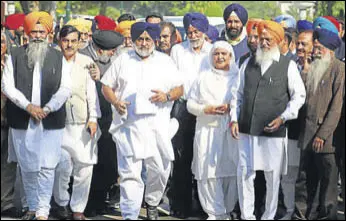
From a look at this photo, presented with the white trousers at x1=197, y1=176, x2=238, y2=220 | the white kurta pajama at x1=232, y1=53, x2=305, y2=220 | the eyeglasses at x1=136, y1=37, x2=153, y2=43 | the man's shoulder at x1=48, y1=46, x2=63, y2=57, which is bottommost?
the white trousers at x1=197, y1=176, x2=238, y2=220

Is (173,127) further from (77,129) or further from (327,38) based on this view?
(327,38)

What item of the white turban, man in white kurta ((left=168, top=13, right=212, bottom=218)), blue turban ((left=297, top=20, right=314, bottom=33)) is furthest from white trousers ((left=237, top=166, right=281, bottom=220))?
blue turban ((left=297, top=20, right=314, bottom=33))

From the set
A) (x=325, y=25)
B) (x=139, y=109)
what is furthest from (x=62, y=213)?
(x=325, y=25)

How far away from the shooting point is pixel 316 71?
928 cm

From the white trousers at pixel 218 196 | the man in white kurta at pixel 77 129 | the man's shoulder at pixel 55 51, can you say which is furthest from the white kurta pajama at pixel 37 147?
the white trousers at pixel 218 196

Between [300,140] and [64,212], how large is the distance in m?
2.45

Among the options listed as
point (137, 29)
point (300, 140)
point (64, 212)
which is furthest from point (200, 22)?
point (64, 212)

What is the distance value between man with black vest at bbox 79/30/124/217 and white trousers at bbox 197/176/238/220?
103cm

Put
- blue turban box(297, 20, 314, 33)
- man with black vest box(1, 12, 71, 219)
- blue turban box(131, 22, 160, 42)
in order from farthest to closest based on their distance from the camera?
blue turban box(297, 20, 314, 33) → blue turban box(131, 22, 160, 42) → man with black vest box(1, 12, 71, 219)

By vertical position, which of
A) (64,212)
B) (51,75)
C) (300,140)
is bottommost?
(64,212)

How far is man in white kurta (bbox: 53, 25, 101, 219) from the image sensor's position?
938 centimetres

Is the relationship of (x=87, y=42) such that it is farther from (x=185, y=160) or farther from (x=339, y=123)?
(x=339, y=123)

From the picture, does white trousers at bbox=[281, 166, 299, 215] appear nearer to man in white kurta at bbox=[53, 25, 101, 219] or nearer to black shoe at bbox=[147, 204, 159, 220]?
black shoe at bbox=[147, 204, 159, 220]

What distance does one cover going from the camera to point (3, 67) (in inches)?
364
